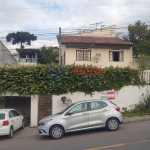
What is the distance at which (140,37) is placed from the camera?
33.9 meters

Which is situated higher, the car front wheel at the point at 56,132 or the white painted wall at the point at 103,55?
the white painted wall at the point at 103,55

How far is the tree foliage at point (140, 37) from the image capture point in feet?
104

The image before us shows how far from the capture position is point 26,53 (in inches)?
1842

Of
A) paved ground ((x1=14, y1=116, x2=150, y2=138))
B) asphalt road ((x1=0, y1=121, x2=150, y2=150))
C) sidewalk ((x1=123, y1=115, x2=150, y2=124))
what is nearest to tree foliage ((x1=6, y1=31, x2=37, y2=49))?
paved ground ((x1=14, y1=116, x2=150, y2=138))

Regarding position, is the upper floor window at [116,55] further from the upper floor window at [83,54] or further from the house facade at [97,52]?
the upper floor window at [83,54]

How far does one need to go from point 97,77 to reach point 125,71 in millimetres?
2041

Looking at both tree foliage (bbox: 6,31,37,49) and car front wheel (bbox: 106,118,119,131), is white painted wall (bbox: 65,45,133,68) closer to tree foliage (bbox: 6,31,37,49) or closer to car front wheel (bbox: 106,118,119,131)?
car front wheel (bbox: 106,118,119,131)

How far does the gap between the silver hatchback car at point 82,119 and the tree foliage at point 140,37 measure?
19.9 metres

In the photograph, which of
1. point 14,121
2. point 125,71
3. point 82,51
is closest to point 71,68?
point 125,71

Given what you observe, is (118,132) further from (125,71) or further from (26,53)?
(26,53)

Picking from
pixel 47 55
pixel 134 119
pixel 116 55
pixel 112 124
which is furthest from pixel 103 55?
pixel 47 55

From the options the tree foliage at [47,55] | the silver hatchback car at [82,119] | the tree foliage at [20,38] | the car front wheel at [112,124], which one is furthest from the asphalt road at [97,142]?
the tree foliage at [20,38]

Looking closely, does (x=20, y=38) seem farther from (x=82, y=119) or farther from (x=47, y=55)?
(x=82, y=119)

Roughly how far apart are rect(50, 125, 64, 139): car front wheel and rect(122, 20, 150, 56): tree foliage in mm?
21550
